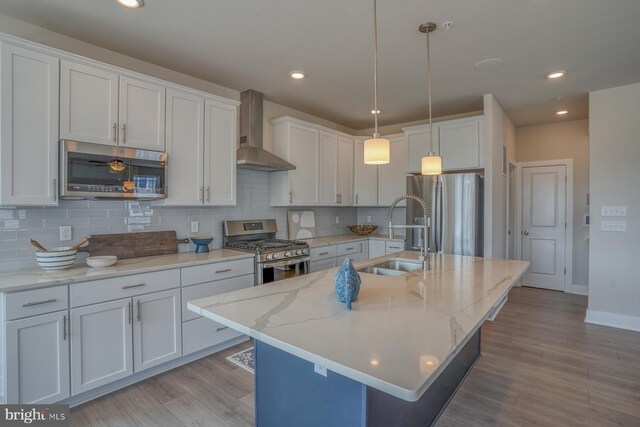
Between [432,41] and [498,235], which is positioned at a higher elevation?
[432,41]

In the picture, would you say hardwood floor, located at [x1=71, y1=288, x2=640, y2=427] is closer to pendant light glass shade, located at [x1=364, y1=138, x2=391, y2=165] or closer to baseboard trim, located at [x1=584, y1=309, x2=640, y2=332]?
baseboard trim, located at [x1=584, y1=309, x2=640, y2=332]

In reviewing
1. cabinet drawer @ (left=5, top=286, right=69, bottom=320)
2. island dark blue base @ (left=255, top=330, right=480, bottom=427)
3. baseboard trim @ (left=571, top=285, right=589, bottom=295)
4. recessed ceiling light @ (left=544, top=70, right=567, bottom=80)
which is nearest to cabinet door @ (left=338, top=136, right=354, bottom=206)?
recessed ceiling light @ (left=544, top=70, right=567, bottom=80)

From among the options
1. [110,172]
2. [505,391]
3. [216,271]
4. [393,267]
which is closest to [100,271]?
[110,172]

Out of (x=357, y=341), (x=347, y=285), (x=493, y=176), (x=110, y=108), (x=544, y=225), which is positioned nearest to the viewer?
(x=357, y=341)

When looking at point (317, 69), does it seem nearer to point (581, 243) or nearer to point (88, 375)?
point (88, 375)

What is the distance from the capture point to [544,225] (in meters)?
5.25

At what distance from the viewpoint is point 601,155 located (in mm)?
3734

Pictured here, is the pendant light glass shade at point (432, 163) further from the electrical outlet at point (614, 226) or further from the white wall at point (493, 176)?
the electrical outlet at point (614, 226)

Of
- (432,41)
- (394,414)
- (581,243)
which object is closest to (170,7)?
(432,41)

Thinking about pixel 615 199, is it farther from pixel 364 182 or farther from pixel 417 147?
pixel 364 182

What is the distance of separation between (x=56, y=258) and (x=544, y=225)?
20.3 feet

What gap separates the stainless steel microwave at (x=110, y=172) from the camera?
228cm

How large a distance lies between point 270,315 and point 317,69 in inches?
99.3

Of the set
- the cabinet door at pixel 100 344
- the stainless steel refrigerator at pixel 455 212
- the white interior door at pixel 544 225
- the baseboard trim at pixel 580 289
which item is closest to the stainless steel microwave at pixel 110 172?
the cabinet door at pixel 100 344
